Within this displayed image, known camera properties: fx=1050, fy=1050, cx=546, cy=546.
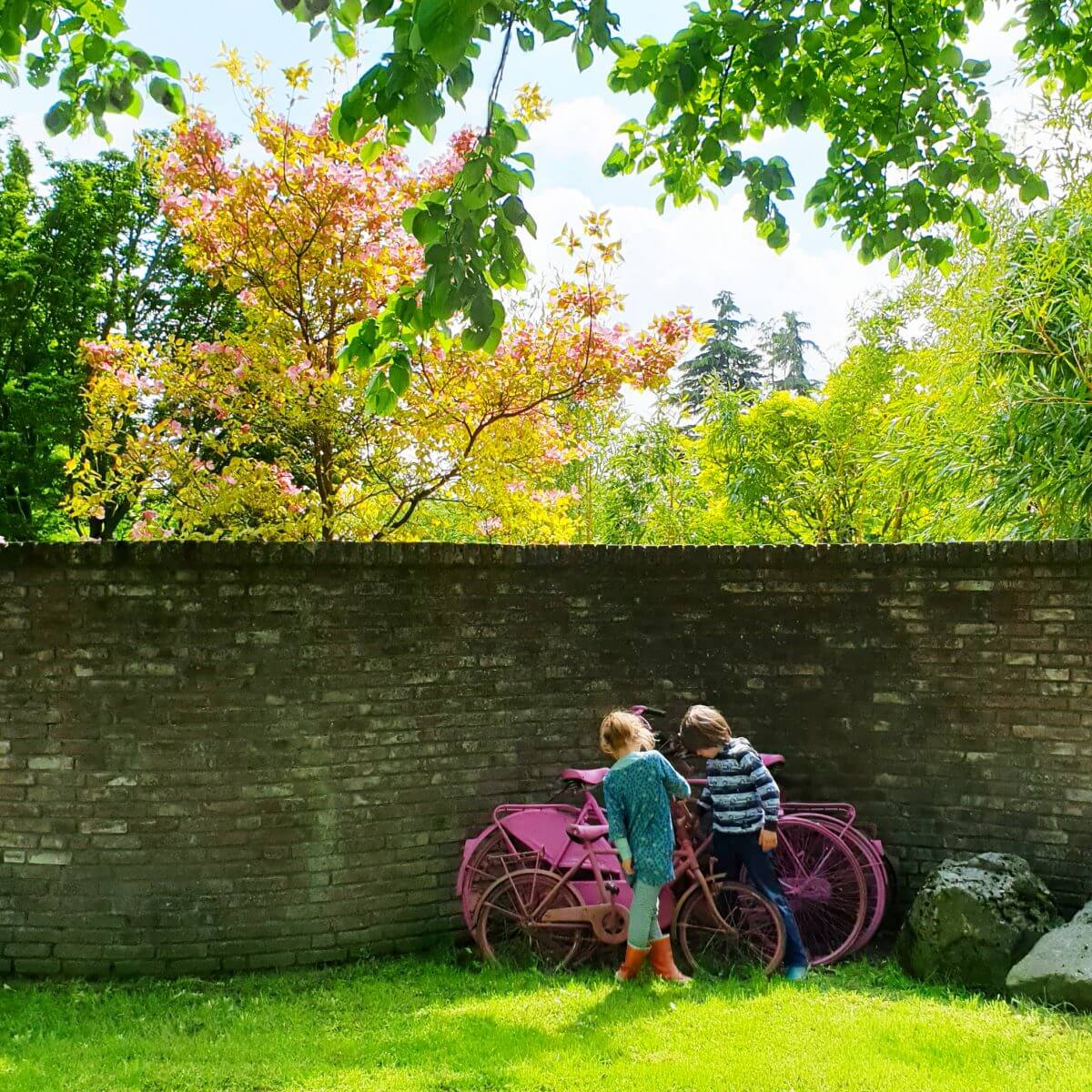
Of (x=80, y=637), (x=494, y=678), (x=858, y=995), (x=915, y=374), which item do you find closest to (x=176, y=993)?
(x=80, y=637)

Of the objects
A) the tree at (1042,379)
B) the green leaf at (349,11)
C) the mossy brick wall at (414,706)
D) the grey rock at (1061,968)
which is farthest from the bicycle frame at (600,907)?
the green leaf at (349,11)

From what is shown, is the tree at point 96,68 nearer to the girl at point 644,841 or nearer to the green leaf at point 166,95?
the green leaf at point 166,95

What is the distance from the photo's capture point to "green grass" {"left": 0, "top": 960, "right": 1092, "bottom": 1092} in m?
4.16

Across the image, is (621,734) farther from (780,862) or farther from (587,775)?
(780,862)

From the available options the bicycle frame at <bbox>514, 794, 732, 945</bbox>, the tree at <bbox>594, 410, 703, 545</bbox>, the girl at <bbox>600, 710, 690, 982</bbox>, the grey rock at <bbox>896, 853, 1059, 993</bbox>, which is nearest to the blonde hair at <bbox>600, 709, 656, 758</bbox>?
the girl at <bbox>600, 710, 690, 982</bbox>

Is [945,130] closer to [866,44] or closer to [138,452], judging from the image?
[866,44]

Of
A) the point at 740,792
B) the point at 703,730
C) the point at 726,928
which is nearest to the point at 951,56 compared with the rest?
the point at 703,730

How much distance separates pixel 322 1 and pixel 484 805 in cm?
435

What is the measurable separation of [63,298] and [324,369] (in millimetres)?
11131

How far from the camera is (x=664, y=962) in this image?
17.6 feet

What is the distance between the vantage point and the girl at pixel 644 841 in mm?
5336

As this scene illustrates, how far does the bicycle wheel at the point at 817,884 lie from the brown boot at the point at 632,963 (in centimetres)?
109

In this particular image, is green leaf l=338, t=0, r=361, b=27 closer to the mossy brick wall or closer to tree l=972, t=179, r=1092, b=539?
the mossy brick wall

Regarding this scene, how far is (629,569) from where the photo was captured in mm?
6512
